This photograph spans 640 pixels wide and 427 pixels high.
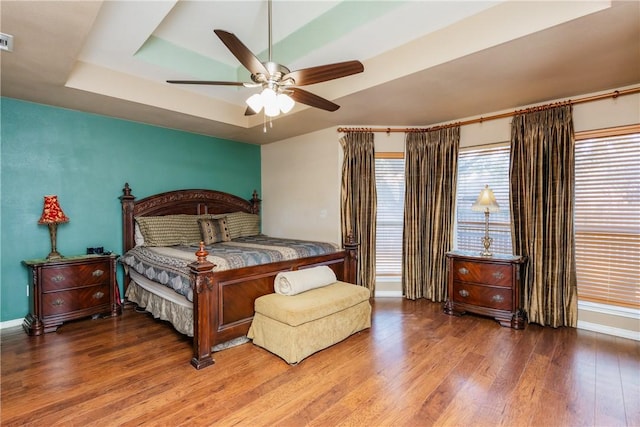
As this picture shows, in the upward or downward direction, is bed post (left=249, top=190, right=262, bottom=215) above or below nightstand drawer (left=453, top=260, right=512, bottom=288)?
above

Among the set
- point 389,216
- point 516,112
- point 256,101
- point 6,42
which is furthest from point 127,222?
point 516,112

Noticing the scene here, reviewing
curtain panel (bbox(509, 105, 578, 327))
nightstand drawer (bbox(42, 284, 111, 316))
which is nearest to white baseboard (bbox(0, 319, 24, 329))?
nightstand drawer (bbox(42, 284, 111, 316))

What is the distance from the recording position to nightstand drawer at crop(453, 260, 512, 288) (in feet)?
11.1

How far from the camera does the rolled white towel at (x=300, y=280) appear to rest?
2.91 m

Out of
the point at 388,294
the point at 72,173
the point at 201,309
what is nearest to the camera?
the point at 201,309

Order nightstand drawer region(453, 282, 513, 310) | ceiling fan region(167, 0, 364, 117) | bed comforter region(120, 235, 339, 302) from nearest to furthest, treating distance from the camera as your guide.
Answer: ceiling fan region(167, 0, 364, 117), bed comforter region(120, 235, 339, 302), nightstand drawer region(453, 282, 513, 310)

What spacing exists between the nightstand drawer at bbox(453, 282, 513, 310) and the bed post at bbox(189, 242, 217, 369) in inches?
110

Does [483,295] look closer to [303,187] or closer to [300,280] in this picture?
[300,280]

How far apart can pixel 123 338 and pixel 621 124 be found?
17.3 ft

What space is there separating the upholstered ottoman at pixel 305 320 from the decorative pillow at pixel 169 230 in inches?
72.3

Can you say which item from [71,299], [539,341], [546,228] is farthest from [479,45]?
[71,299]

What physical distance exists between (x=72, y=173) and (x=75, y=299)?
1479 mm

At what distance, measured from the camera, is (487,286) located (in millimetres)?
3488

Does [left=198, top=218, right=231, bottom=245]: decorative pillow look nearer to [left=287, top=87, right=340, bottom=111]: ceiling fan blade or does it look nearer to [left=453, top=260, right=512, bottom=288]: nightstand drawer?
[left=287, top=87, right=340, bottom=111]: ceiling fan blade
